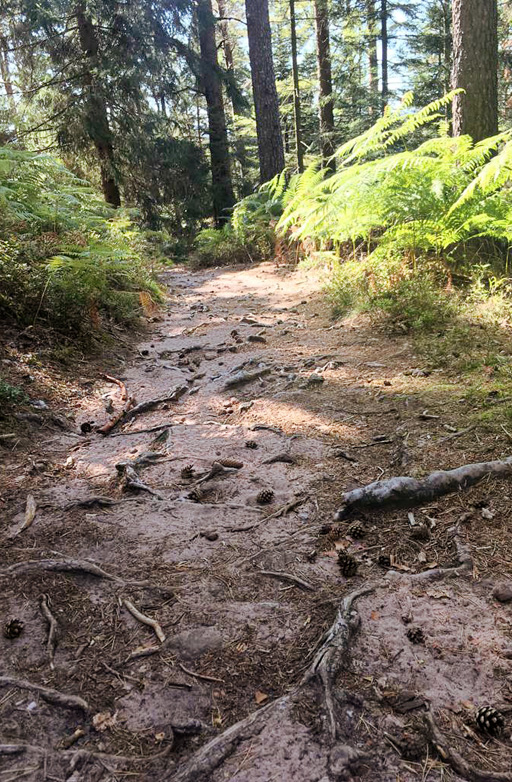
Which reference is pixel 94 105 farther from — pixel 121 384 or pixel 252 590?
pixel 252 590

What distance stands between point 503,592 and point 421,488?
2.46ft

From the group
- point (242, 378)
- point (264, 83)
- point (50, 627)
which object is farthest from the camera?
point (264, 83)

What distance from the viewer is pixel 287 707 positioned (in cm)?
158

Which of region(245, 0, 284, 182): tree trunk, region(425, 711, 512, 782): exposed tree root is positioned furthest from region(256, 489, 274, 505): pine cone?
region(245, 0, 284, 182): tree trunk

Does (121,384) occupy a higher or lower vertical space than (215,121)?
lower

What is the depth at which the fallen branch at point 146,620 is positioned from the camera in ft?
6.29

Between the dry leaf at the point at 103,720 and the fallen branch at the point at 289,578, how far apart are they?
34.9 inches

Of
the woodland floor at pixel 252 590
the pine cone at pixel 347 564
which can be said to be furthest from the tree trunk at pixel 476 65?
the pine cone at pixel 347 564

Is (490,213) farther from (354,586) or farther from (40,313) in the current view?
(40,313)

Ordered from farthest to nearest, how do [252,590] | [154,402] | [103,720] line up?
[154,402] < [252,590] < [103,720]

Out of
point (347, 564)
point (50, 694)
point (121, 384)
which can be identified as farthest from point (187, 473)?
point (121, 384)

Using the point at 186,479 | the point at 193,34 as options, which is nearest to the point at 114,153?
the point at 193,34

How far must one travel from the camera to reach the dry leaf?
154cm

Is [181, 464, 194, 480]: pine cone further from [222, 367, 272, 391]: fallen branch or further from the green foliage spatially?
the green foliage
